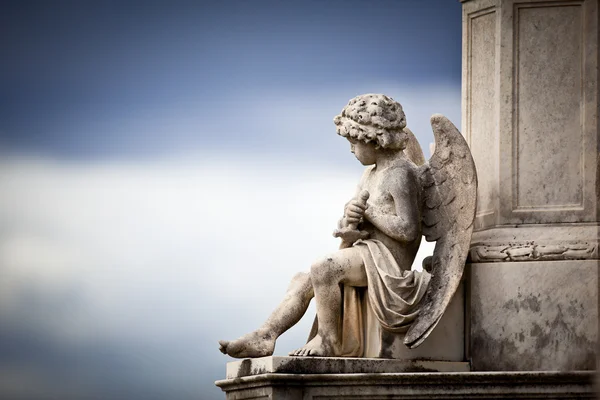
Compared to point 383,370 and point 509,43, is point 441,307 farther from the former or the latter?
point 509,43

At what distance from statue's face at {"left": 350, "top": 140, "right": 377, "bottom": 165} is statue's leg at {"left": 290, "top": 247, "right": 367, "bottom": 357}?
2.68ft

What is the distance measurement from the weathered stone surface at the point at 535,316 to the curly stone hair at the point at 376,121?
3.92 feet

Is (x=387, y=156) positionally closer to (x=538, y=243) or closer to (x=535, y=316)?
(x=538, y=243)

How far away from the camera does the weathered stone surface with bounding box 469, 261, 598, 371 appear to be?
11953 millimetres

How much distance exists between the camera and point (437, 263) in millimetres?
12180

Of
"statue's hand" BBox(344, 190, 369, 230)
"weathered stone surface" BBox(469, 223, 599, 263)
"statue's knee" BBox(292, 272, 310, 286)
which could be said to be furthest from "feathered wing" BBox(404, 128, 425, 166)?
"statue's knee" BBox(292, 272, 310, 286)

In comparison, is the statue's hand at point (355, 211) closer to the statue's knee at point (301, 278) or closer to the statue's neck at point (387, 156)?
the statue's neck at point (387, 156)

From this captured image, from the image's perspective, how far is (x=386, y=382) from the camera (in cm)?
1169

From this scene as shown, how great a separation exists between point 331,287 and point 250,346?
0.75 meters

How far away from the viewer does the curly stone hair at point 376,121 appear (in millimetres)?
12273

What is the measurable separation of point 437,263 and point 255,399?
1.71 m

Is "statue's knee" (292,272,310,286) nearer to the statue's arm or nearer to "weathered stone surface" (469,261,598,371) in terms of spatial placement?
the statue's arm

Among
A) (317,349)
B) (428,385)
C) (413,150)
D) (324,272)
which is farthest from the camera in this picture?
(413,150)

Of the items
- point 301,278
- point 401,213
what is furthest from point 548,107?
point 301,278
